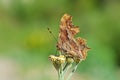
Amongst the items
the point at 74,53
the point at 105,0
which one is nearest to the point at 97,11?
the point at 105,0

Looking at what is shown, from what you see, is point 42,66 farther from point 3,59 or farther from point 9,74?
point 3,59

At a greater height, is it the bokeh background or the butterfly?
the bokeh background

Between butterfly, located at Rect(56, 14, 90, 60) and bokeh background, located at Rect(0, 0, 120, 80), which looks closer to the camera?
butterfly, located at Rect(56, 14, 90, 60)

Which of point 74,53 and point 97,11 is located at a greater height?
point 97,11

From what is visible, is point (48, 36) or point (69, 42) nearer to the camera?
point (69, 42)

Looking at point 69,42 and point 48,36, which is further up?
point 48,36

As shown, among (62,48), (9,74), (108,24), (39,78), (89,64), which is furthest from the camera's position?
(108,24)
